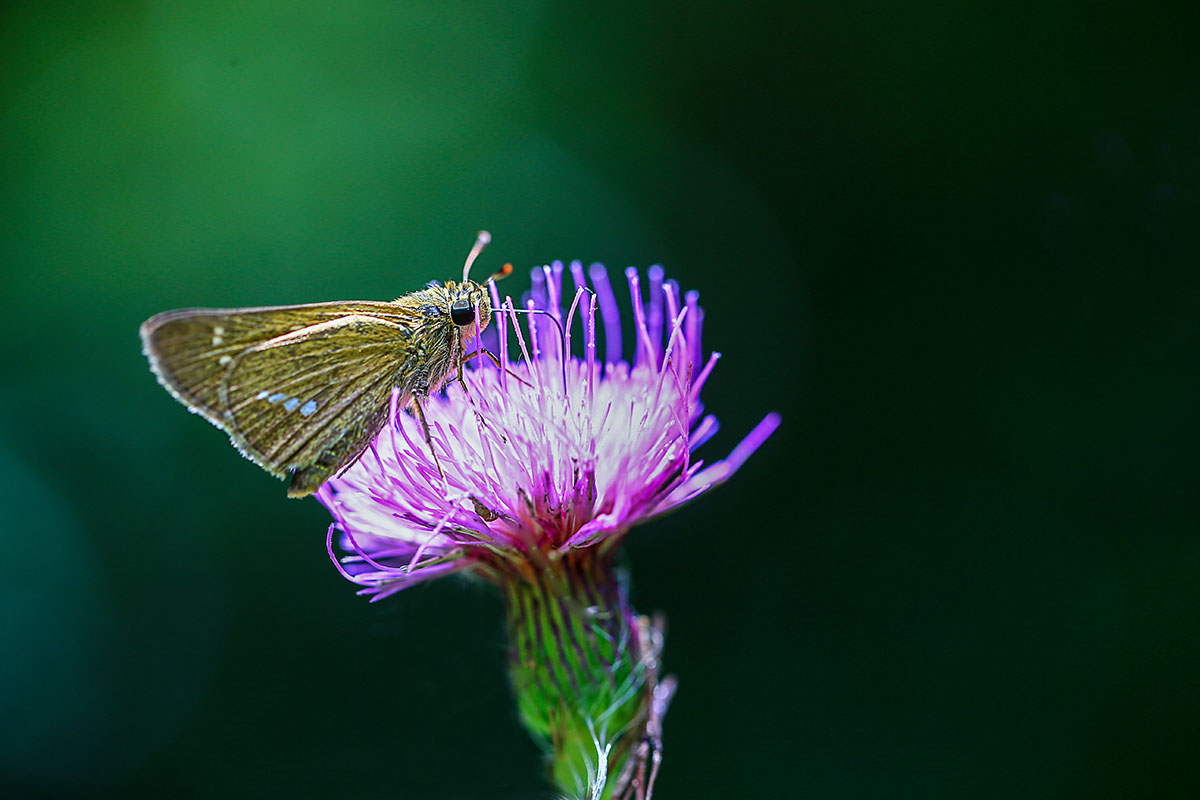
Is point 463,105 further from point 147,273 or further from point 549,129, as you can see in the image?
point 147,273

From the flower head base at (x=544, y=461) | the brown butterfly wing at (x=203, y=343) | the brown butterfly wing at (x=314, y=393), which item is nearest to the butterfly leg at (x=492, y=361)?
the flower head base at (x=544, y=461)

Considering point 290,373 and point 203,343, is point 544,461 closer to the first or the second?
point 290,373

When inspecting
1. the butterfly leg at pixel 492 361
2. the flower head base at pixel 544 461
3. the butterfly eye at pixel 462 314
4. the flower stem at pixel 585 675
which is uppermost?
the butterfly eye at pixel 462 314

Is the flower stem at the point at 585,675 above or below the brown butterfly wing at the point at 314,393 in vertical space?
below

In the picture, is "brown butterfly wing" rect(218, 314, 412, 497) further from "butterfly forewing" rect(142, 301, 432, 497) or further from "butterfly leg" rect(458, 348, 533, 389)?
"butterfly leg" rect(458, 348, 533, 389)

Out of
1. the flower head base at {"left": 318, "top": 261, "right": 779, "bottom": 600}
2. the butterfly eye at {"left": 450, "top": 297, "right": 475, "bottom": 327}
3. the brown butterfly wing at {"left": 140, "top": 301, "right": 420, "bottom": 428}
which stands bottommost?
the flower head base at {"left": 318, "top": 261, "right": 779, "bottom": 600}

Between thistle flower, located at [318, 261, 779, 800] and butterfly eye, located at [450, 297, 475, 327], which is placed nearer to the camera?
thistle flower, located at [318, 261, 779, 800]

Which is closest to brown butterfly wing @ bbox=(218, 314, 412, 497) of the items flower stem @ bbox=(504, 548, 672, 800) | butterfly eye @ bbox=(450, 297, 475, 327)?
butterfly eye @ bbox=(450, 297, 475, 327)

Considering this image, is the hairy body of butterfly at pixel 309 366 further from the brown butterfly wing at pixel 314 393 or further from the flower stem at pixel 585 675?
the flower stem at pixel 585 675
